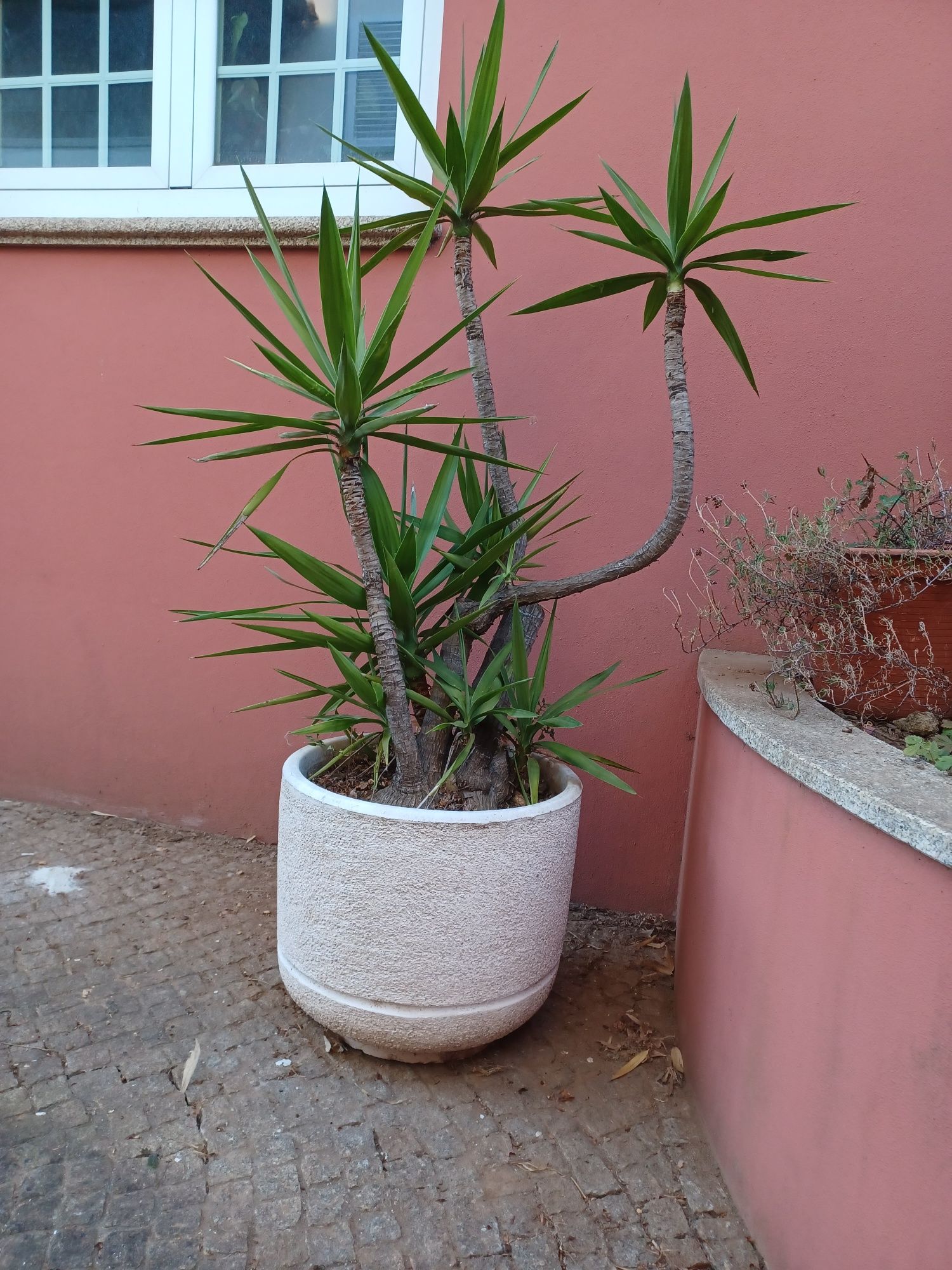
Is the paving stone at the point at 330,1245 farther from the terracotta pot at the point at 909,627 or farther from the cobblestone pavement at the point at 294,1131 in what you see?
the terracotta pot at the point at 909,627

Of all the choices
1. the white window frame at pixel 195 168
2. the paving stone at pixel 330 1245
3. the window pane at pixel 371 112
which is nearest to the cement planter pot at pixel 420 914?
the paving stone at pixel 330 1245

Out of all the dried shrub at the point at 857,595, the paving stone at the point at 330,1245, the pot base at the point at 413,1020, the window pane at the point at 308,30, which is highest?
the window pane at the point at 308,30

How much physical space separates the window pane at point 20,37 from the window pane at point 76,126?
0.14 metres

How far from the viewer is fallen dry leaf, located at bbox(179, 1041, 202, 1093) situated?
198 cm

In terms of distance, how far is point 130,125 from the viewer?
128 inches

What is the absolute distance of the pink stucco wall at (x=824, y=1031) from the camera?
1182 millimetres

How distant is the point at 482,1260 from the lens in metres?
1.58

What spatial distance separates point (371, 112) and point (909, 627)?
2.40 m

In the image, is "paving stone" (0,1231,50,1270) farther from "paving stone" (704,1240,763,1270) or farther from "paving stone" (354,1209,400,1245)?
"paving stone" (704,1240,763,1270)

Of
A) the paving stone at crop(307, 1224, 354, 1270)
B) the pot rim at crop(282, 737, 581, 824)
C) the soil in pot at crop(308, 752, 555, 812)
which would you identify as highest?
the pot rim at crop(282, 737, 581, 824)

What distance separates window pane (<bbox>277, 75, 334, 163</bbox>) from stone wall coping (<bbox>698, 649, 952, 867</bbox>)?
2.26m

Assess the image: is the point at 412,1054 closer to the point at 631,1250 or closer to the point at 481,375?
the point at 631,1250

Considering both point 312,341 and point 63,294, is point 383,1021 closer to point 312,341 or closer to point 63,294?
point 312,341

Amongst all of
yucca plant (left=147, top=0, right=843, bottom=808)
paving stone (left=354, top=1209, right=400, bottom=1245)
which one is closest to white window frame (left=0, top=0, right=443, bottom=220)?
yucca plant (left=147, top=0, right=843, bottom=808)
